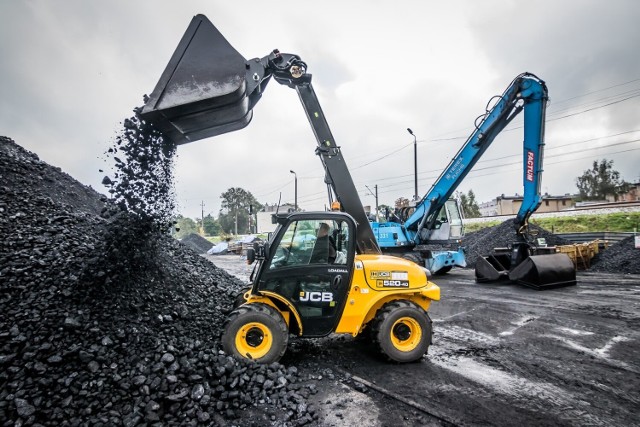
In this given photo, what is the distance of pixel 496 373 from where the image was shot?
3795 mm

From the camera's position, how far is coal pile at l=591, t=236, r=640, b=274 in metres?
11.3

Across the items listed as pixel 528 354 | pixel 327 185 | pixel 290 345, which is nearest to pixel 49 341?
pixel 290 345

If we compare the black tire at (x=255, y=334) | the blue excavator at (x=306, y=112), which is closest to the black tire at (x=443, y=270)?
the blue excavator at (x=306, y=112)

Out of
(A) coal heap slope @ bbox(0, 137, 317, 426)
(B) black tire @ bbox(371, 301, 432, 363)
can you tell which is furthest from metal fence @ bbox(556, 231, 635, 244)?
(A) coal heap slope @ bbox(0, 137, 317, 426)

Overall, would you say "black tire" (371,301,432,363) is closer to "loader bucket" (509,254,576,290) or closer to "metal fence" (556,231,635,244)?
"loader bucket" (509,254,576,290)

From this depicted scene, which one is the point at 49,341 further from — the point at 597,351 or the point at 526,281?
the point at 526,281

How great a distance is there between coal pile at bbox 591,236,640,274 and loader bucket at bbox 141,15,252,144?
43.6 feet

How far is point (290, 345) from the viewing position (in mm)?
4695

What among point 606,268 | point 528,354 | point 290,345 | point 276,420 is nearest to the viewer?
point 276,420

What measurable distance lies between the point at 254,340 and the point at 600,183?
59.7m

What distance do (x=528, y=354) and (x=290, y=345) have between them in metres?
3.03

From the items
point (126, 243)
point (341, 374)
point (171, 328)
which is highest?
point (126, 243)

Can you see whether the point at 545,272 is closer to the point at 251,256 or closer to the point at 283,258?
the point at 283,258

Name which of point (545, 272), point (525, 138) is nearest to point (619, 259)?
point (545, 272)
